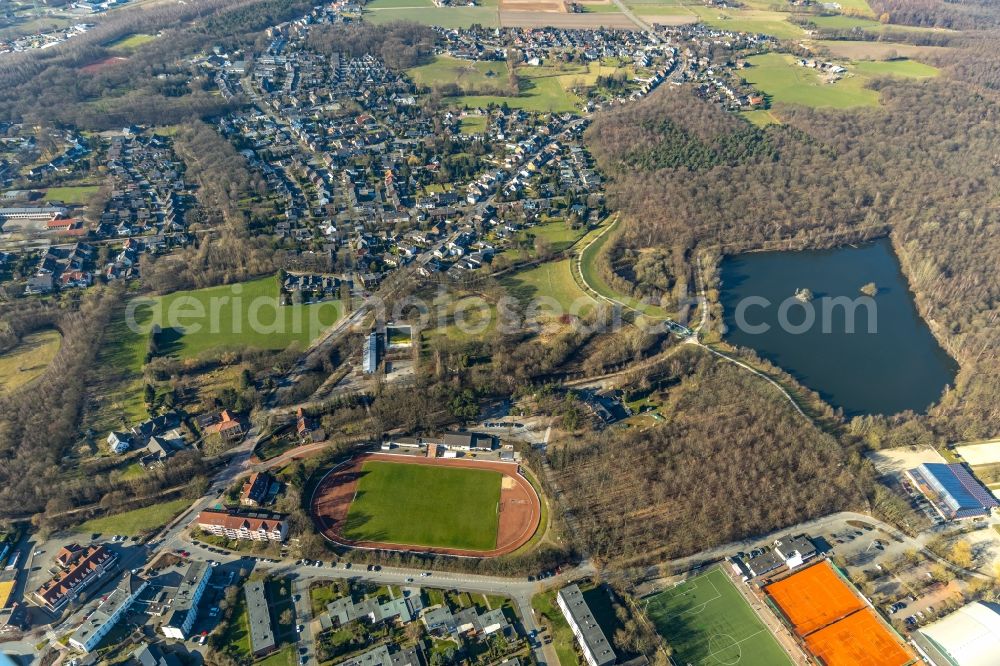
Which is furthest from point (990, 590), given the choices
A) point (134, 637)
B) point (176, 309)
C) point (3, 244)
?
point (3, 244)

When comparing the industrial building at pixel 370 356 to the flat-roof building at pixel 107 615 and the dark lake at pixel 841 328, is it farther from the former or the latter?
the dark lake at pixel 841 328

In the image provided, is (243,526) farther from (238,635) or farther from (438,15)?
(438,15)

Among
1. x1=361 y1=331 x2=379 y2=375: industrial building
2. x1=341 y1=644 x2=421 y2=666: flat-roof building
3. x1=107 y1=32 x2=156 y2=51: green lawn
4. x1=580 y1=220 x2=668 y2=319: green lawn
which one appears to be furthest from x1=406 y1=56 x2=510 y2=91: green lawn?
x1=341 y1=644 x2=421 y2=666: flat-roof building

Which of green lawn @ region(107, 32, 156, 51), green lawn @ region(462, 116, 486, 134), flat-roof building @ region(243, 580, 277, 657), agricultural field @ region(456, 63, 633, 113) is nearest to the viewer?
flat-roof building @ region(243, 580, 277, 657)

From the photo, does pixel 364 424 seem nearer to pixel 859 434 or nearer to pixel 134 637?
pixel 134 637

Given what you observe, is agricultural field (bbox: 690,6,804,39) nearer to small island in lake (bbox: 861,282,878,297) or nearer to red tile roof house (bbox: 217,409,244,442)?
small island in lake (bbox: 861,282,878,297)

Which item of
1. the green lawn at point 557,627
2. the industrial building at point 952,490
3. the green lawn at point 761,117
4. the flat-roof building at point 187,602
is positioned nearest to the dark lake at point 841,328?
the industrial building at point 952,490

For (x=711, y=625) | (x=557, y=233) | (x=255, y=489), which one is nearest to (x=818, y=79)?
(x=557, y=233)
